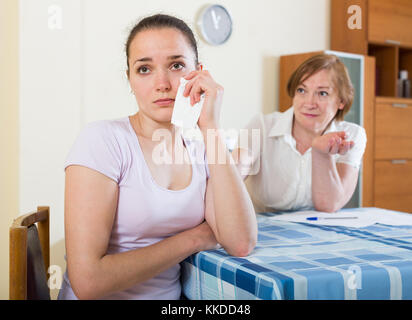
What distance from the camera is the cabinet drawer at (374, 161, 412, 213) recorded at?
11.7ft

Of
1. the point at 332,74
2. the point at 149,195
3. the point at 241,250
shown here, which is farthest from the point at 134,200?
the point at 332,74

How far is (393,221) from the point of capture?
5.24 feet

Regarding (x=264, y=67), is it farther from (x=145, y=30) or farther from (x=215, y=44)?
(x=145, y=30)

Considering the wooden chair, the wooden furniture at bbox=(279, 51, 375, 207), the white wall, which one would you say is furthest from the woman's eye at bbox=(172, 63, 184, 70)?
the wooden furniture at bbox=(279, 51, 375, 207)

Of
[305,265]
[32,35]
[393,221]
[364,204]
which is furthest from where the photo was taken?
[364,204]

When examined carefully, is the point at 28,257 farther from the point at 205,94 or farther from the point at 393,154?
the point at 393,154

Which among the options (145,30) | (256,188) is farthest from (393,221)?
(145,30)

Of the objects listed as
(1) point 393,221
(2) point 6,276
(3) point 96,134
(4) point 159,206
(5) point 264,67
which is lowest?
(2) point 6,276

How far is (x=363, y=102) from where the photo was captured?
135 inches

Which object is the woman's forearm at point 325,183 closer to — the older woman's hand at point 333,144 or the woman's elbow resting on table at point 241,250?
the older woman's hand at point 333,144

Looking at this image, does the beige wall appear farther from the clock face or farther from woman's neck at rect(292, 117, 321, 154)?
woman's neck at rect(292, 117, 321, 154)

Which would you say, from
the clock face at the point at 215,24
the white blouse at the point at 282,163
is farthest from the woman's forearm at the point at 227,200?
the clock face at the point at 215,24
